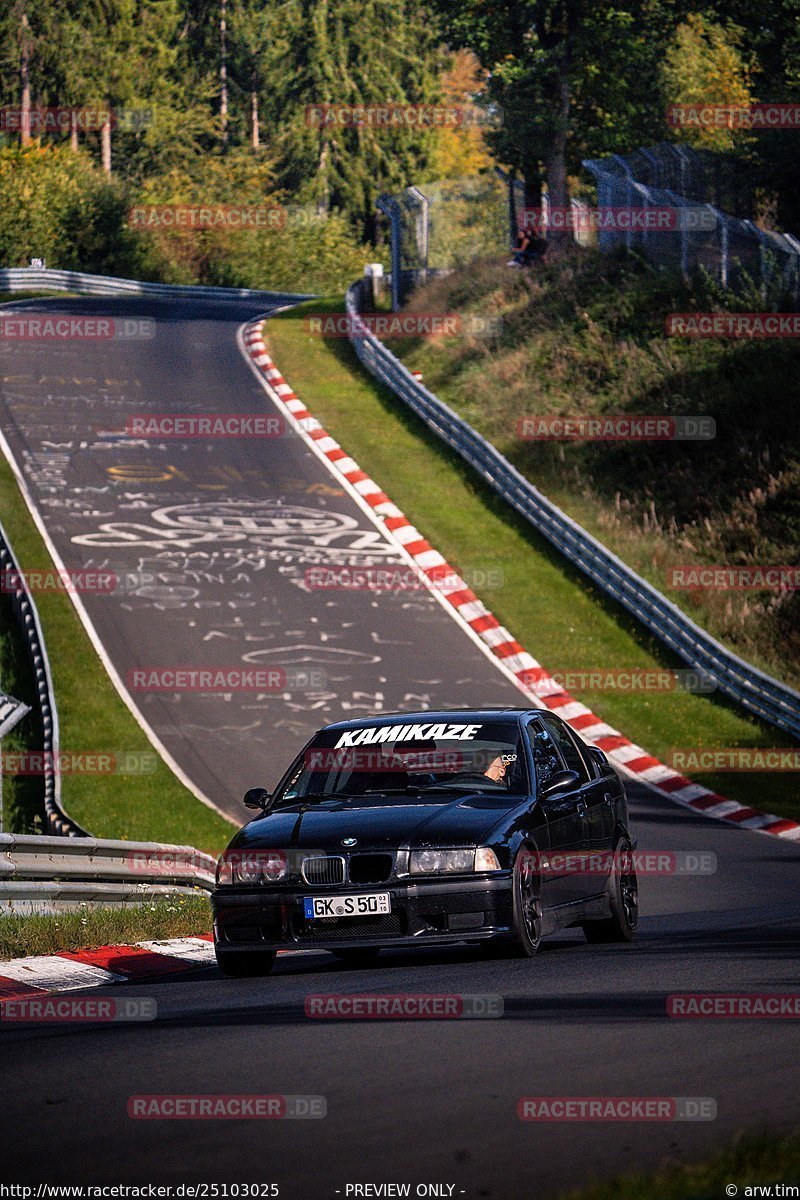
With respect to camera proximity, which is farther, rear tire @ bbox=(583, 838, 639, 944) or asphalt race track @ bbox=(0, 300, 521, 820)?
asphalt race track @ bbox=(0, 300, 521, 820)

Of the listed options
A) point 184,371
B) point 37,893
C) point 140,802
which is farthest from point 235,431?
point 37,893

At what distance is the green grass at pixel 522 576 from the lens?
907 inches

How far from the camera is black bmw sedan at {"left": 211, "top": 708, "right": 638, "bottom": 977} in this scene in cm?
926

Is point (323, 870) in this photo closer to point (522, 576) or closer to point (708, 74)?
point (522, 576)

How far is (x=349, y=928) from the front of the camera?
9.30 m

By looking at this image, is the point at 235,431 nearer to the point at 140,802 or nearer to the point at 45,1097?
the point at 140,802

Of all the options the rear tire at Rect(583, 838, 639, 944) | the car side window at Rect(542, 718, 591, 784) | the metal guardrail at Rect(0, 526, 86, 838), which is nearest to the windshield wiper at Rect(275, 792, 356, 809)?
the car side window at Rect(542, 718, 591, 784)

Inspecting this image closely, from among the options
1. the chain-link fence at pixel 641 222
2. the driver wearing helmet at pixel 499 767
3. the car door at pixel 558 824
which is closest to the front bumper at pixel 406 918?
the car door at pixel 558 824

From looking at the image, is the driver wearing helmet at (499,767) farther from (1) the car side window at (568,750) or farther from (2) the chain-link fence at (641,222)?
(2) the chain-link fence at (641,222)

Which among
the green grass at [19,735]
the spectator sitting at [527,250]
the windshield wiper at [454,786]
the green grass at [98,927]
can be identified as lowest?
the green grass at [19,735]

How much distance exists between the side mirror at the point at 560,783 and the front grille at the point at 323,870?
1.48 m

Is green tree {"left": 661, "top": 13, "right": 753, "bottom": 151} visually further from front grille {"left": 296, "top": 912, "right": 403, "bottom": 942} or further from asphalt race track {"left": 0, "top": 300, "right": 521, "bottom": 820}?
front grille {"left": 296, "top": 912, "right": 403, "bottom": 942}

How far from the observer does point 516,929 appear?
368 inches

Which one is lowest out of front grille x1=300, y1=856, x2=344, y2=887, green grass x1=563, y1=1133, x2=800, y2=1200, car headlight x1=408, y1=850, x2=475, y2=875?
front grille x1=300, y1=856, x2=344, y2=887
